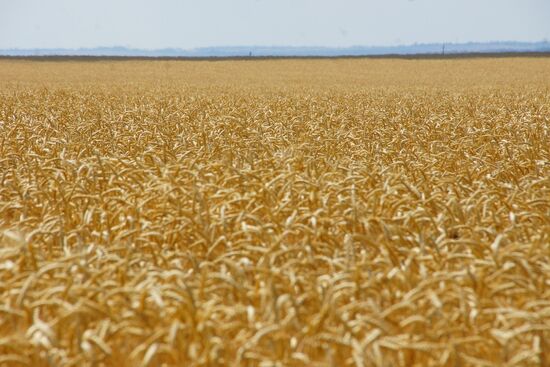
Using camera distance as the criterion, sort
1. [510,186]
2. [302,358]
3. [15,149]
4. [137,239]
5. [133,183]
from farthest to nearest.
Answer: [15,149] → [133,183] → [510,186] → [137,239] → [302,358]

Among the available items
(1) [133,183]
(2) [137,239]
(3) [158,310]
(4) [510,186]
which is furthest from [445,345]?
(1) [133,183]

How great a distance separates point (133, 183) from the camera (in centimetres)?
487

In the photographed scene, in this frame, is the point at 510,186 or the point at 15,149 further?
the point at 15,149

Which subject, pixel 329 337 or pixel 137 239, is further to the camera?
pixel 137 239

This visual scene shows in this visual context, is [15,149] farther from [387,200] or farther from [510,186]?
[510,186]

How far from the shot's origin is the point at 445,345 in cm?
209

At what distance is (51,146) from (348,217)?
14.6 ft

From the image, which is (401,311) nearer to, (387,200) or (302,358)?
(302,358)

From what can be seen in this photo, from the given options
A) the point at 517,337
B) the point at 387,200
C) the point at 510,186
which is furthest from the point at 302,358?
the point at 510,186

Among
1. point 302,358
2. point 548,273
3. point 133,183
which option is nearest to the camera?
Result: point 302,358

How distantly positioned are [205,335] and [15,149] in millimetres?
5281

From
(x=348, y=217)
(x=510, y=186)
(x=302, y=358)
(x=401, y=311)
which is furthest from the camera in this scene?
(x=510, y=186)

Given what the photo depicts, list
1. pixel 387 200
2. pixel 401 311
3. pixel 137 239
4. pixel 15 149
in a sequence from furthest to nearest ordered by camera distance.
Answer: pixel 15 149, pixel 387 200, pixel 137 239, pixel 401 311

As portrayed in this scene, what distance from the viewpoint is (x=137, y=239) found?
3.20 metres
